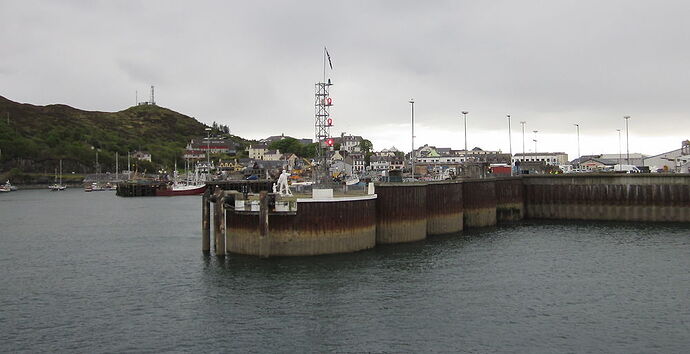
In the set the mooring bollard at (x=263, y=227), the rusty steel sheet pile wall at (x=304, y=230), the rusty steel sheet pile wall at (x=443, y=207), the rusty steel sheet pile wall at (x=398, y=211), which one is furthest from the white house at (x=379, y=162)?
the mooring bollard at (x=263, y=227)

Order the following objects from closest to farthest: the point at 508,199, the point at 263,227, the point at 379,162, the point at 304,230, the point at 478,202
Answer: the point at 263,227 → the point at 304,230 → the point at 478,202 → the point at 508,199 → the point at 379,162

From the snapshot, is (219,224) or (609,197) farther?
Result: (609,197)

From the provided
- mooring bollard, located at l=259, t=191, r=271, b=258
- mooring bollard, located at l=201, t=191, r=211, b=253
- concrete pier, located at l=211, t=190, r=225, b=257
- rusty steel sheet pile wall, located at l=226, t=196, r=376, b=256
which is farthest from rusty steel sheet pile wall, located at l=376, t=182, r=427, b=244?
mooring bollard, located at l=201, t=191, r=211, b=253

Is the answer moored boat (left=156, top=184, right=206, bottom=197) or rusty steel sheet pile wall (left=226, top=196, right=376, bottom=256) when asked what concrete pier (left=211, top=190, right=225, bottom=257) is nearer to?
rusty steel sheet pile wall (left=226, top=196, right=376, bottom=256)

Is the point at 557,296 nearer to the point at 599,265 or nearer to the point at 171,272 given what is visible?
the point at 599,265

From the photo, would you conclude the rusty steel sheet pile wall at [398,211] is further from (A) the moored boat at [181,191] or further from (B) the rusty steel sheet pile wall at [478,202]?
(A) the moored boat at [181,191]

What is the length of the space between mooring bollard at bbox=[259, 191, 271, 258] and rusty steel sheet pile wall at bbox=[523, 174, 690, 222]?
41595 mm

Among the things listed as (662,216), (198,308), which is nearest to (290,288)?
(198,308)

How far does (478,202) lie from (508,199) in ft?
24.4

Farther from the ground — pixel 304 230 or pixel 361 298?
pixel 304 230

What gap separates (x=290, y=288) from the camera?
29.2m

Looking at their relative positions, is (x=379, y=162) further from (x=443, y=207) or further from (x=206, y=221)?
(x=206, y=221)

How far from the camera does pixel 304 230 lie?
115 feet

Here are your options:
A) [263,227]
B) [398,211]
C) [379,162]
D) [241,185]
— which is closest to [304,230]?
[263,227]
